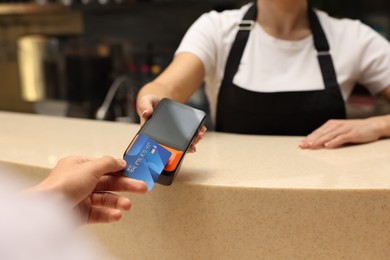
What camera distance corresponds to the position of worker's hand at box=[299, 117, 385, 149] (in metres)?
0.96

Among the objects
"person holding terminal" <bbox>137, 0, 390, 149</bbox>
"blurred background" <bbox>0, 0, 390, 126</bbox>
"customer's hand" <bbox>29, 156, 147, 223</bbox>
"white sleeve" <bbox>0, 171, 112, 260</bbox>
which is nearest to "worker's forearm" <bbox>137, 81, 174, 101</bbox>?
"person holding terminal" <bbox>137, 0, 390, 149</bbox>

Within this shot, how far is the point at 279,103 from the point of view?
1.33m

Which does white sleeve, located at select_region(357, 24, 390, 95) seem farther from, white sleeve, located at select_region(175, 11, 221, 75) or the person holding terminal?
white sleeve, located at select_region(175, 11, 221, 75)

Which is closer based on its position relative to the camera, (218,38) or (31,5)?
(218,38)

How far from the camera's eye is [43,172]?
0.87 meters

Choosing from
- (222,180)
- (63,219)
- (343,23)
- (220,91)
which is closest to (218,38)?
(220,91)

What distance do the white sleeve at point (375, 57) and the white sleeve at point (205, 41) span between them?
1.33 feet

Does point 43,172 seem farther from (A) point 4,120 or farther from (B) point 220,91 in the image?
(B) point 220,91

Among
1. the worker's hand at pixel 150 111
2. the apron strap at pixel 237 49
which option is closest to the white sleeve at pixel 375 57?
the apron strap at pixel 237 49

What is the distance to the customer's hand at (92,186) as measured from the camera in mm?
628

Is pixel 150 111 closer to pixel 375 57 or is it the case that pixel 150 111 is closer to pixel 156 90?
pixel 156 90

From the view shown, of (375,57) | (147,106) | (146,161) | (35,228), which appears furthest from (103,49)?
(35,228)

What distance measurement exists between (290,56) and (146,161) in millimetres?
772

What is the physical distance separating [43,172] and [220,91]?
0.66 meters
